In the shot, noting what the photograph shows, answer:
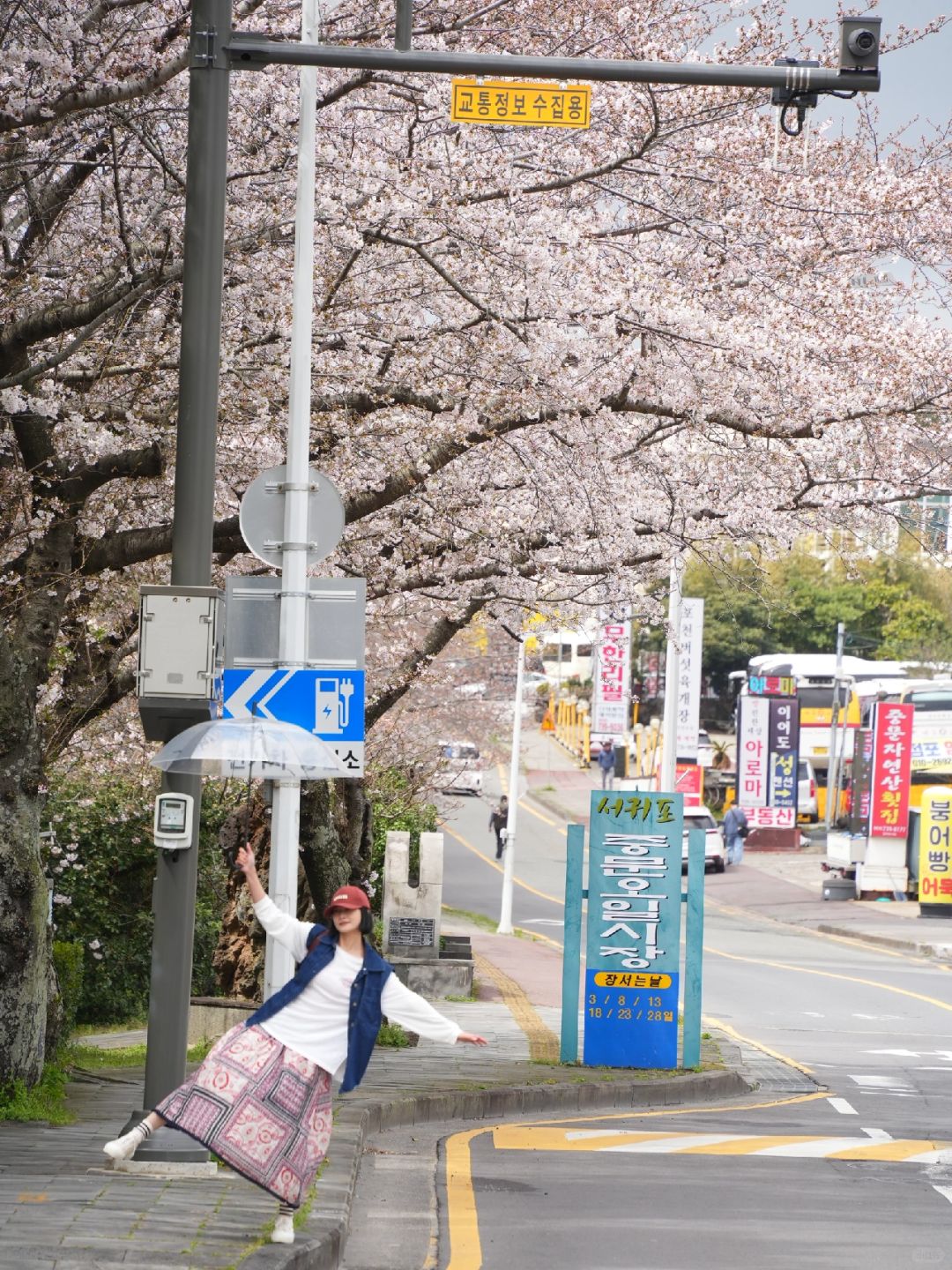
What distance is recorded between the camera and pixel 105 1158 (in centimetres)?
812

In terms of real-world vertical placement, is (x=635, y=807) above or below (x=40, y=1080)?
above

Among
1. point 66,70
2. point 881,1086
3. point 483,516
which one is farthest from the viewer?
point 483,516

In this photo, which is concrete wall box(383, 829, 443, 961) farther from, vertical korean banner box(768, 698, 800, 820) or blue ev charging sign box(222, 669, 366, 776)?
vertical korean banner box(768, 698, 800, 820)

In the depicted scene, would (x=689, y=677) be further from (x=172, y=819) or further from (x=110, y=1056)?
(x=172, y=819)

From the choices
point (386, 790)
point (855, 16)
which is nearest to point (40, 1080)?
point (855, 16)

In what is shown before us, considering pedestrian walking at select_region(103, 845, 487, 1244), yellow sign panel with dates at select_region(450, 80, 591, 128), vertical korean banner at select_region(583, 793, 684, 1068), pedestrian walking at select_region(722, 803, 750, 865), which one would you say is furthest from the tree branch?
pedestrian walking at select_region(722, 803, 750, 865)

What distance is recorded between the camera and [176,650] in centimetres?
823

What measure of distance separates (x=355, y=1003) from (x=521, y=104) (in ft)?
15.0

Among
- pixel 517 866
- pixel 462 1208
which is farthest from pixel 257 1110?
pixel 517 866

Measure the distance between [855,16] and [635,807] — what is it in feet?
23.5

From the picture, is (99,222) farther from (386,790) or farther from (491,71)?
(386,790)

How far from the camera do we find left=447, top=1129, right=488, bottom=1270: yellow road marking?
7.34 m

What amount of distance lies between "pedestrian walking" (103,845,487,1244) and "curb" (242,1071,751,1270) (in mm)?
238

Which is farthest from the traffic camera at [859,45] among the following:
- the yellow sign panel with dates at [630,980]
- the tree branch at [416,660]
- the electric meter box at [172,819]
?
the tree branch at [416,660]
